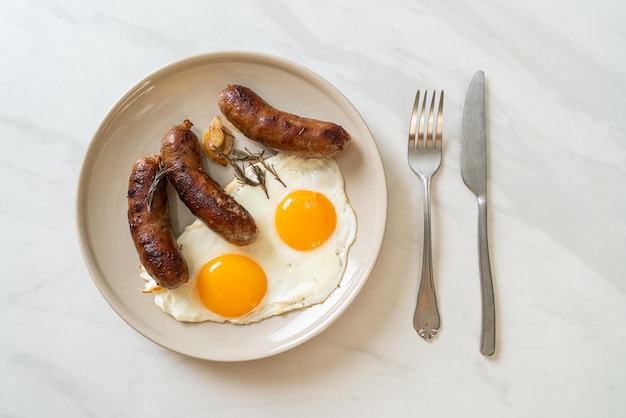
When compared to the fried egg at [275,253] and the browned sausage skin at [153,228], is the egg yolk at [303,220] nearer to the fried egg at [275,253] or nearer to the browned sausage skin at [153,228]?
the fried egg at [275,253]

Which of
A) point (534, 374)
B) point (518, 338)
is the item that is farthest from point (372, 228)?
point (534, 374)

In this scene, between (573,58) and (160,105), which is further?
(573,58)

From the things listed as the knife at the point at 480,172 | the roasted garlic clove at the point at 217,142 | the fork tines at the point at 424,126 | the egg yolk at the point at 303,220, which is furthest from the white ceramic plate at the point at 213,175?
the knife at the point at 480,172

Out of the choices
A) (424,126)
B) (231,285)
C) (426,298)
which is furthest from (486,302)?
(231,285)

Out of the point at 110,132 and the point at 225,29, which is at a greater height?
the point at 225,29

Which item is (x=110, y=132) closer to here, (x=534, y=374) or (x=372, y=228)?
(x=372, y=228)

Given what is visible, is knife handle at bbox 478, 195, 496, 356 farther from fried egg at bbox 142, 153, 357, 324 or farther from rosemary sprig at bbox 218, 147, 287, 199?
rosemary sprig at bbox 218, 147, 287, 199

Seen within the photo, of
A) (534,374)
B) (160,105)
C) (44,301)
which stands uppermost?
(160,105)

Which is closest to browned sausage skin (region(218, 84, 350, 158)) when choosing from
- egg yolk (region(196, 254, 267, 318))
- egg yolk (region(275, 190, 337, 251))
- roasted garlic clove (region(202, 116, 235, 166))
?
roasted garlic clove (region(202, 116, 235, 166))
